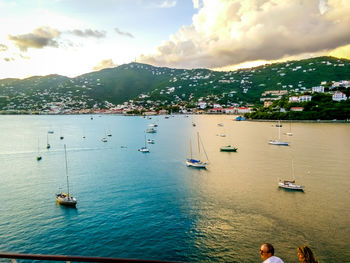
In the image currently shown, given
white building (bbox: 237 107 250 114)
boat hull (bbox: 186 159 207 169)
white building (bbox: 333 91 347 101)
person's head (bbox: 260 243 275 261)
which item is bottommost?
boat hull (bbox: 186 159 207 169)

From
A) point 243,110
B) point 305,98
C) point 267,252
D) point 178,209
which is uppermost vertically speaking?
point 305,98

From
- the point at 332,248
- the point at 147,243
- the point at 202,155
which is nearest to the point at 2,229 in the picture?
the point at 147,243

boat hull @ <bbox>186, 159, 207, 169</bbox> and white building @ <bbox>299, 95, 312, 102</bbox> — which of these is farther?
white building @ <bbox>299, 95, 312, 102</bbox>

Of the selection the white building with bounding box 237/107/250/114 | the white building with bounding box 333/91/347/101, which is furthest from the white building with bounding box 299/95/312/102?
the white building with bounding box 237/107/250/114

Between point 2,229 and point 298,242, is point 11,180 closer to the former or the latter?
point 2,229

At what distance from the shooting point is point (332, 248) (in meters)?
16.3

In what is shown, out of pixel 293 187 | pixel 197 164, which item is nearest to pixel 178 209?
pixel 293 187

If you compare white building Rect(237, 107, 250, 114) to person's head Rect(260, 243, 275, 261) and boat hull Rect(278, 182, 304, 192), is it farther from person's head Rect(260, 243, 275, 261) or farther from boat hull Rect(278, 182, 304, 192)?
person's head Rect(260, 243, 275, 261)

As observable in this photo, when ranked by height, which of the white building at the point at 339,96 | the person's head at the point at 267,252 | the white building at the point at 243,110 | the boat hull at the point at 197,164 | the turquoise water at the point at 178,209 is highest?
the white building at the point at 339,96

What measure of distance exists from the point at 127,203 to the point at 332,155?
3991 centimetres

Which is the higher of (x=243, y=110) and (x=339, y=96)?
(x=339, y=96)

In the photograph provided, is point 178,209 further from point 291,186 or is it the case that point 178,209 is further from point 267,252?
point 267,252

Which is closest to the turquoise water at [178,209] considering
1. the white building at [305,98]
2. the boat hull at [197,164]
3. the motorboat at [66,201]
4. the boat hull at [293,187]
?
the motorboat at [66,201]

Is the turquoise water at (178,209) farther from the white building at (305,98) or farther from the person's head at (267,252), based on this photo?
the white building at (305,98)
